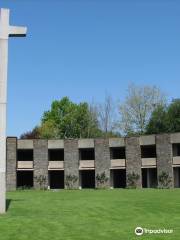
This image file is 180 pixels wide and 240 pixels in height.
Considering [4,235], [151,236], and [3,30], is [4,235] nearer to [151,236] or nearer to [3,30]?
[151,236]

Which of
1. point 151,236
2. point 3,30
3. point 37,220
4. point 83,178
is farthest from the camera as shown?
point 83,178

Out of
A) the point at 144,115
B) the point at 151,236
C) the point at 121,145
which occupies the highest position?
the point at 144,115

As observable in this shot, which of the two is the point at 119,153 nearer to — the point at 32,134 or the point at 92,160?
the point at 92,160

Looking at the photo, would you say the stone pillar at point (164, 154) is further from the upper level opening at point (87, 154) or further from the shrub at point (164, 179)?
the upper level opening at point (87, 154)

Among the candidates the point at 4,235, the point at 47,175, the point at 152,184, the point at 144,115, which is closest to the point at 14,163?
the point at 47,175

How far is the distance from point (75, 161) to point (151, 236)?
137 ft

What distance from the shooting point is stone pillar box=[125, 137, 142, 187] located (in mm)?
53250

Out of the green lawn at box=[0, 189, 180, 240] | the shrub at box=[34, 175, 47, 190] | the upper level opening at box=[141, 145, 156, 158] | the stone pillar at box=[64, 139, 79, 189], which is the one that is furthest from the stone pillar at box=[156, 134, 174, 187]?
the green lawn at box=[0, 189, 180, 240]

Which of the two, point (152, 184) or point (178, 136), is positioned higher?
point (178, 136)

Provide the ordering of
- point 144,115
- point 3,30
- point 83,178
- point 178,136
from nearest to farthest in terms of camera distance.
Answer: point 3,30
point 178,136
point 83,178
point 144,115

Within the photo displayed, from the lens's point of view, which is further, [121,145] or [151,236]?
[121,145]

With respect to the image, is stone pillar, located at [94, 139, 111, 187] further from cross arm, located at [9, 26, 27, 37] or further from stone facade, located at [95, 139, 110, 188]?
cross arm, located at [9, 26, 27, 37]

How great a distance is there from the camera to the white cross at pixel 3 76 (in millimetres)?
18109

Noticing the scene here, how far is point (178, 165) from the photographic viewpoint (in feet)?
169
